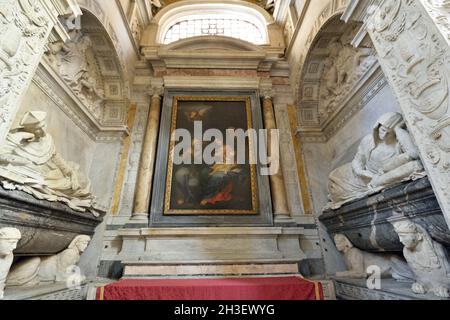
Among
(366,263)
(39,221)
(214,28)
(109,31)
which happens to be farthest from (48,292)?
(214,28)

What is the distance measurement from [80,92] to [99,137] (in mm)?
1080

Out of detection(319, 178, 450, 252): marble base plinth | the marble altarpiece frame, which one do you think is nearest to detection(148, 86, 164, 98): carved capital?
the marble altarpiece frame

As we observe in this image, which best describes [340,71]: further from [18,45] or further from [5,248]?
[5,248]

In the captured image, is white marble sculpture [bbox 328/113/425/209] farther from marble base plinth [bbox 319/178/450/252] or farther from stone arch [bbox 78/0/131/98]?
stone arch [bbox 78/0/131/98]

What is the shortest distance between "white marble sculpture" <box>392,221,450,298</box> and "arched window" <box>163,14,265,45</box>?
6691 millimetres

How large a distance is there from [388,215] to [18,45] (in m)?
4.39

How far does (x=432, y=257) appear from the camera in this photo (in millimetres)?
2264

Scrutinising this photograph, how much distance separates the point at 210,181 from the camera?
4746 millimetres

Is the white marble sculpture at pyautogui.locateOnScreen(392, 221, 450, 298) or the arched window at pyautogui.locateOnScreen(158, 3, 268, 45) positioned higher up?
the arched window at pyautogui.locateOnScreen(158, 3, 268, 45)

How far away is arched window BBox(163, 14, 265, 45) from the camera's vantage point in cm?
733

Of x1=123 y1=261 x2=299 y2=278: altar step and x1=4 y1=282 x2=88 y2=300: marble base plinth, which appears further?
x1=123 y1=261 x2=299 y2=278: altar step

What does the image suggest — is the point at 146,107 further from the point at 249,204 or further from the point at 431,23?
the point at 431,23

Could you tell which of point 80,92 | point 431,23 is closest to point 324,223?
point 431,23

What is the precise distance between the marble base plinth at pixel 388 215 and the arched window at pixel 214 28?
19.8 feet
